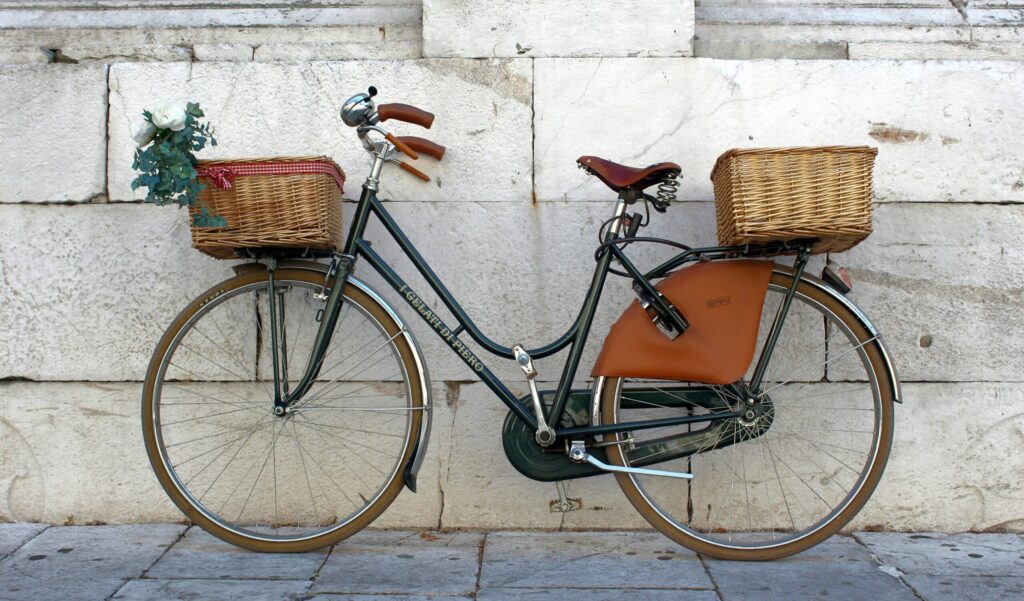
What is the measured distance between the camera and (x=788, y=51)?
12.7 feet

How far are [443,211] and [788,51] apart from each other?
60.5 inches

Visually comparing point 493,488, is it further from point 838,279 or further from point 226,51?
point 226,51

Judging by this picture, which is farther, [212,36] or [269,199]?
[212,36]

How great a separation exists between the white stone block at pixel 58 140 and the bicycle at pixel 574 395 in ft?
2.57

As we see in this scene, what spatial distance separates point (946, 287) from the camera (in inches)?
149

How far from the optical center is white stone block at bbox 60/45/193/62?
391cm

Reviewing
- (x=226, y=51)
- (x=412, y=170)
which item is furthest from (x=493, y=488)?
(x=226, y=51)

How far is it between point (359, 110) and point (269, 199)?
0.42 m

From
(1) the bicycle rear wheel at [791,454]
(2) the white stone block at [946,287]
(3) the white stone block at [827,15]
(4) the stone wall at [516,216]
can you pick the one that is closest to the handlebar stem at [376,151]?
(4) the stone wall at [516,216]

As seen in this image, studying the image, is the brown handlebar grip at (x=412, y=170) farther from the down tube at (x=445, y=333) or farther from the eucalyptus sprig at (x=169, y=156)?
the eucalyptus sprig at (x=169, y=156)

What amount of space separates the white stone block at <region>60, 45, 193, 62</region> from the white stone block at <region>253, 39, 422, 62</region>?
1.06 feet

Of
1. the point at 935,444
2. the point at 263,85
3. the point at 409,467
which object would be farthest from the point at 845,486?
the point at 263,85

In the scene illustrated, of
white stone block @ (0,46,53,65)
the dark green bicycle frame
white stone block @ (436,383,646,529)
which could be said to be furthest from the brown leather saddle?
white stone block @ (0,46,53,65)

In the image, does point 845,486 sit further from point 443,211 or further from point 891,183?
point 443,211
